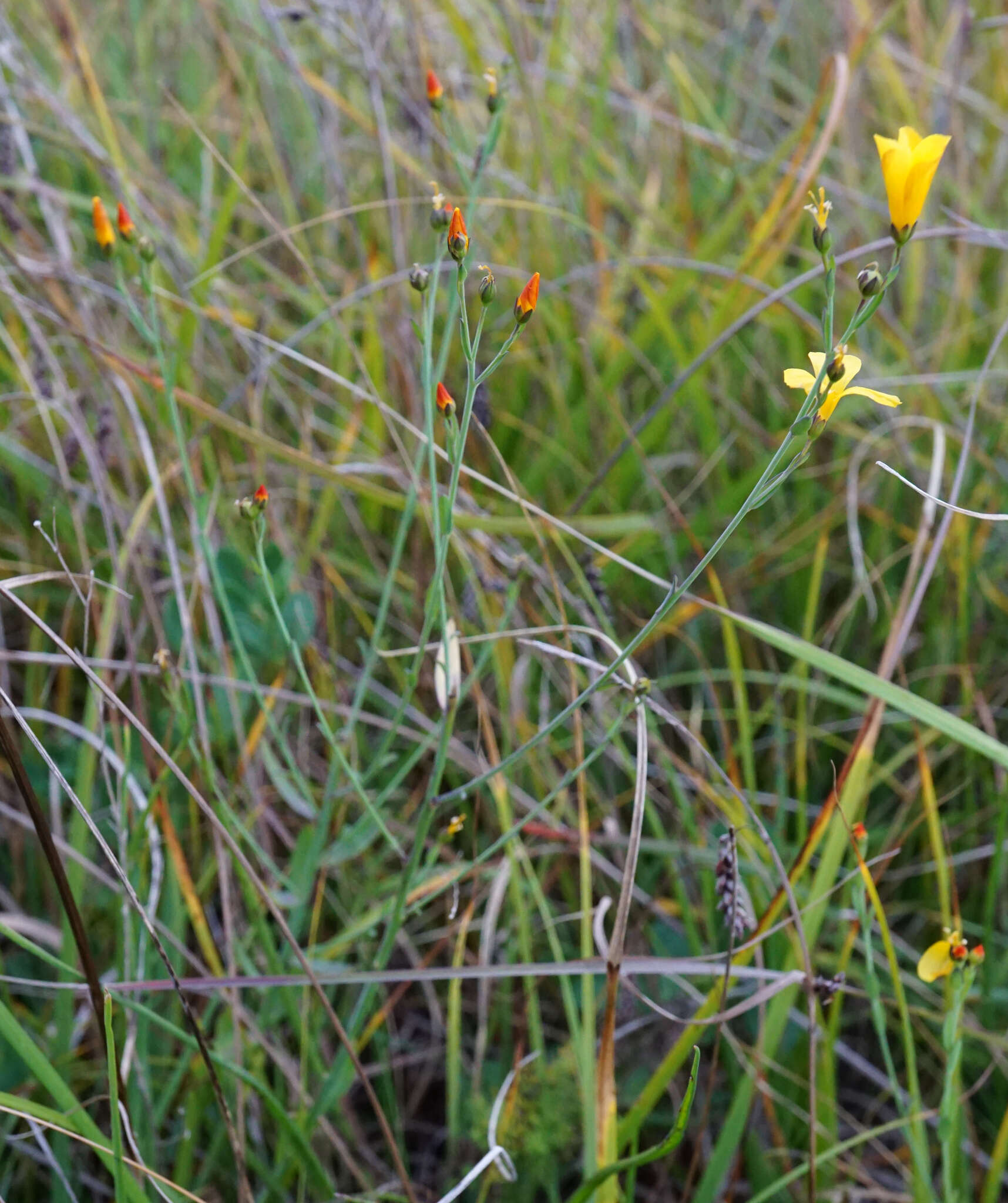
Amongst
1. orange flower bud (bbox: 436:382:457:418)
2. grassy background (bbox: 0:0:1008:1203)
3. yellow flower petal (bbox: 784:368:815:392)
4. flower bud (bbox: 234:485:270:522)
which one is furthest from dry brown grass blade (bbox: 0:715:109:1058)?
yellow flower petal (bbox: 784:368:815:392)

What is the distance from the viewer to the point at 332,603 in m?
1.65

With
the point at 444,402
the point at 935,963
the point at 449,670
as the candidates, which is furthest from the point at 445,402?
the point at 935,963

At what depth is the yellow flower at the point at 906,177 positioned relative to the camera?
70cm

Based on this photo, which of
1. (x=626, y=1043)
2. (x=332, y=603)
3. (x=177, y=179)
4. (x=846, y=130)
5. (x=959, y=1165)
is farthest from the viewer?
(x=177, y=179)

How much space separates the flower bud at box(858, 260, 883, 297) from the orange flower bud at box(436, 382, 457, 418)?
300 mm

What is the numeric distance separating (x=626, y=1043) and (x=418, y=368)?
1061mm

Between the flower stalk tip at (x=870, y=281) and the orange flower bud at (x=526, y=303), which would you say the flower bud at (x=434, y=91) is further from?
the flower stalk tip at (x=870, y=281)

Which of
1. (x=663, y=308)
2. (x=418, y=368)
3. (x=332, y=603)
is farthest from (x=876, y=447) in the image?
(x=332, y=603)

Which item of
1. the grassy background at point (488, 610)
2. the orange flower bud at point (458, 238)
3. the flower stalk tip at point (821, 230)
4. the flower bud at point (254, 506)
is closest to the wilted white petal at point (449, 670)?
the grassy background at point (488, 610)

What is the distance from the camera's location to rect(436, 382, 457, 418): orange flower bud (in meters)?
0.80

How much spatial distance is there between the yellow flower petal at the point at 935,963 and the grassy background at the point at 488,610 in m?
0.04

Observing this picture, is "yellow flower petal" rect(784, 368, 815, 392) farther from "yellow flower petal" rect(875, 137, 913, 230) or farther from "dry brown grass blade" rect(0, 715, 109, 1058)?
"dry brown grass blade" rect(0, 715, 109, 1058)

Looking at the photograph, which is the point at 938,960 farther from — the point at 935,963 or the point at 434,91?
the point at 434,91

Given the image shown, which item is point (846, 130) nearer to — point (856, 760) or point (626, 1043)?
point (856, 760)
